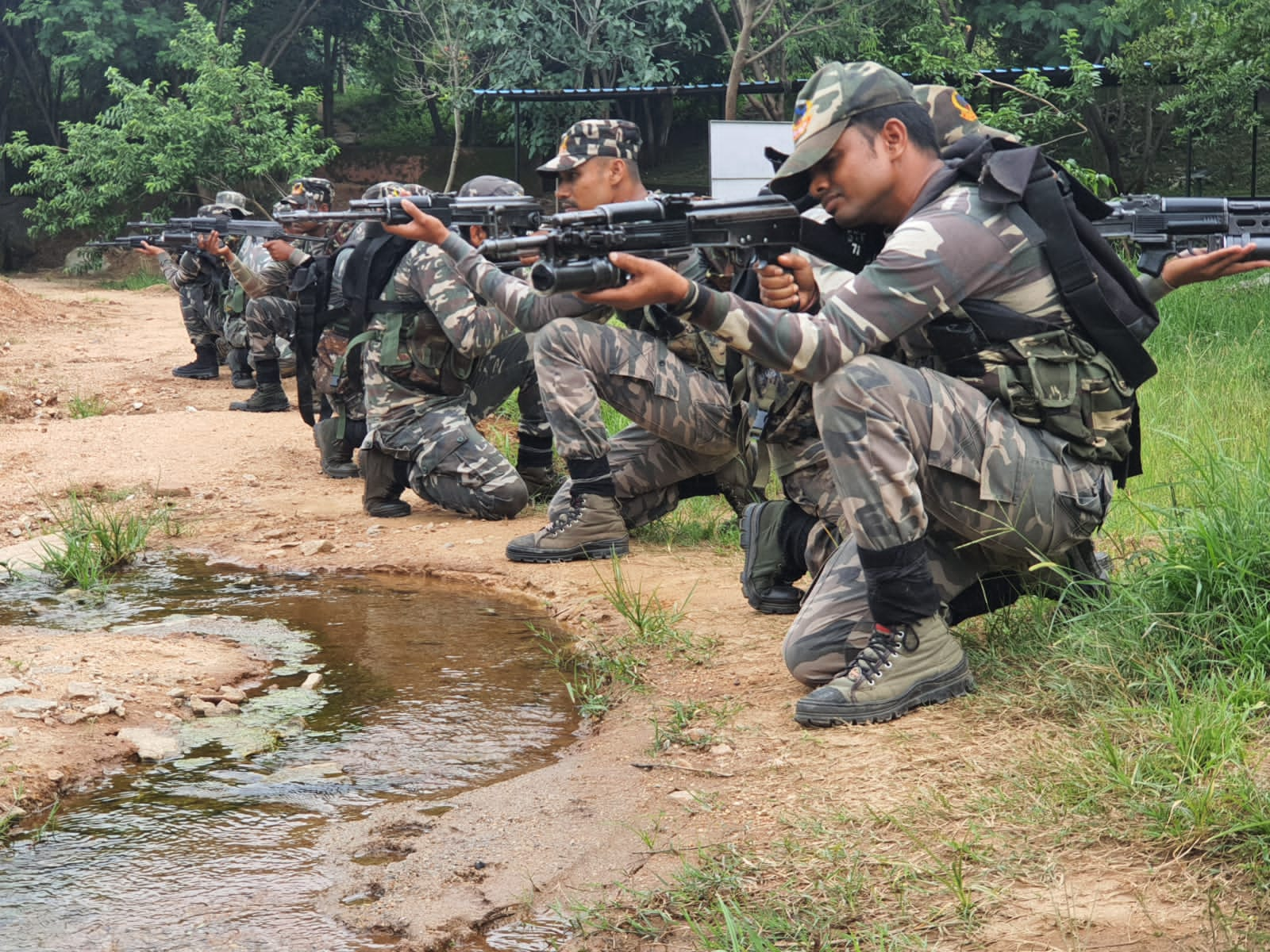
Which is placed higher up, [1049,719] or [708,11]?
[708,11]

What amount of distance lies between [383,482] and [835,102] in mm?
3723

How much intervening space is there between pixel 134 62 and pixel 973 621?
23.5 meters

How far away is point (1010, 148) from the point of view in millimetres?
3578

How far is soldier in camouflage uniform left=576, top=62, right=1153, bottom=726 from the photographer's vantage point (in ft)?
10.7

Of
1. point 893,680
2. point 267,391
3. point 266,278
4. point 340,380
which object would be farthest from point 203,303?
point 893,680

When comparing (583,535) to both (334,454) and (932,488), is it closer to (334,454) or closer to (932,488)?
(932,488)

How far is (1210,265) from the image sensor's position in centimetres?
349

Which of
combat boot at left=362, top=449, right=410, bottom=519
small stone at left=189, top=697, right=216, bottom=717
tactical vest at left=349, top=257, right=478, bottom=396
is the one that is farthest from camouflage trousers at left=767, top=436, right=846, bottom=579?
combat boot at left=362, top=449, right=410, bottom=519

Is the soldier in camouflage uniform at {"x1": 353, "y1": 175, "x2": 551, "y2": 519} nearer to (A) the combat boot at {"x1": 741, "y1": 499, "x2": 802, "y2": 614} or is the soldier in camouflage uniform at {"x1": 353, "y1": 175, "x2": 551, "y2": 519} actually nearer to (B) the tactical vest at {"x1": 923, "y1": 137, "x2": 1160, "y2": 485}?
(A) the combat boot at {"x1": 741, "y1": 499, "x2": 802, "y2": 614}

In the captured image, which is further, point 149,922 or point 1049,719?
point 1049,719

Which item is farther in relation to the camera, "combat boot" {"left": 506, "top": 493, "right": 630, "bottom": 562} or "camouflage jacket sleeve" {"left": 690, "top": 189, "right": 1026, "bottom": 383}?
"combat boot" {"left": 506, "top": 493, "right": 630, "bottom": 562}

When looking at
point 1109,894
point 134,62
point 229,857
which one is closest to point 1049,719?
point 1109,894

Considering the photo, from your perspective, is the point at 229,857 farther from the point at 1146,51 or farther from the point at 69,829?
the point at 1146,51

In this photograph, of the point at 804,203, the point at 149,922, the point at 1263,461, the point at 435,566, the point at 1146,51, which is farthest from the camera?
the point at 1146,51
